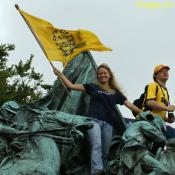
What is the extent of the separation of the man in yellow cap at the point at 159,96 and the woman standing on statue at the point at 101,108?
0.79 feet

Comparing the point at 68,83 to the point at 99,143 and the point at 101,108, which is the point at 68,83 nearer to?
the point at 101,108

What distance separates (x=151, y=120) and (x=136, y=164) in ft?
2.97

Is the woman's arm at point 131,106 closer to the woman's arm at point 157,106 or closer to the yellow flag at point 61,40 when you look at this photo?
the woman's arm at point 157,106

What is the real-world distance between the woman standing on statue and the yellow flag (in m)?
0.98

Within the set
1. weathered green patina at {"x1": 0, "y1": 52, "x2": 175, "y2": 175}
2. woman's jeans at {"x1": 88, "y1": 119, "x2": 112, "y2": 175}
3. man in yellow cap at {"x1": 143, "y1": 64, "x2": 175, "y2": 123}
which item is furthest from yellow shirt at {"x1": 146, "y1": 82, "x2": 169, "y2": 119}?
woman's jeans at {"x1": 88, "y1": 119, "x2": 112, "y2": 175}

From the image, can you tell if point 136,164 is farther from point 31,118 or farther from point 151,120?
point 31,118

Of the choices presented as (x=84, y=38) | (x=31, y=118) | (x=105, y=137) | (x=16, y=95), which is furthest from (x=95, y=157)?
(x=16, y=95)

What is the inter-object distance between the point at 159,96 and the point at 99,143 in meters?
1.34

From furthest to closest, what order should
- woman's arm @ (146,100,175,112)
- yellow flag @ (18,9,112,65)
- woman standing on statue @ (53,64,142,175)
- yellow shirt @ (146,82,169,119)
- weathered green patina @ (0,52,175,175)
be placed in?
yellow flag @ (18,9,112,65)
yellow shirt @ (146,82,169,119)
woman's arm @ (146,100,175,112)
woman standing on statue @ (53,64,142,175)
weathered green patina @ (0,52,175,175)

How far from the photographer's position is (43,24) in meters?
13.6

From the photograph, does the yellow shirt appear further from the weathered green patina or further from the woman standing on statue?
the weathered green patina

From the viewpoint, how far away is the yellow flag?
44.0 ft

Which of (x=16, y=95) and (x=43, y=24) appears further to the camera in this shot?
(x=16, y=95)

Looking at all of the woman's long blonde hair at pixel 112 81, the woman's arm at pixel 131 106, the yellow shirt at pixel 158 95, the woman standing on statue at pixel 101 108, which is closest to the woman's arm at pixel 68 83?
the woman standing on statue at pixel 101 108
